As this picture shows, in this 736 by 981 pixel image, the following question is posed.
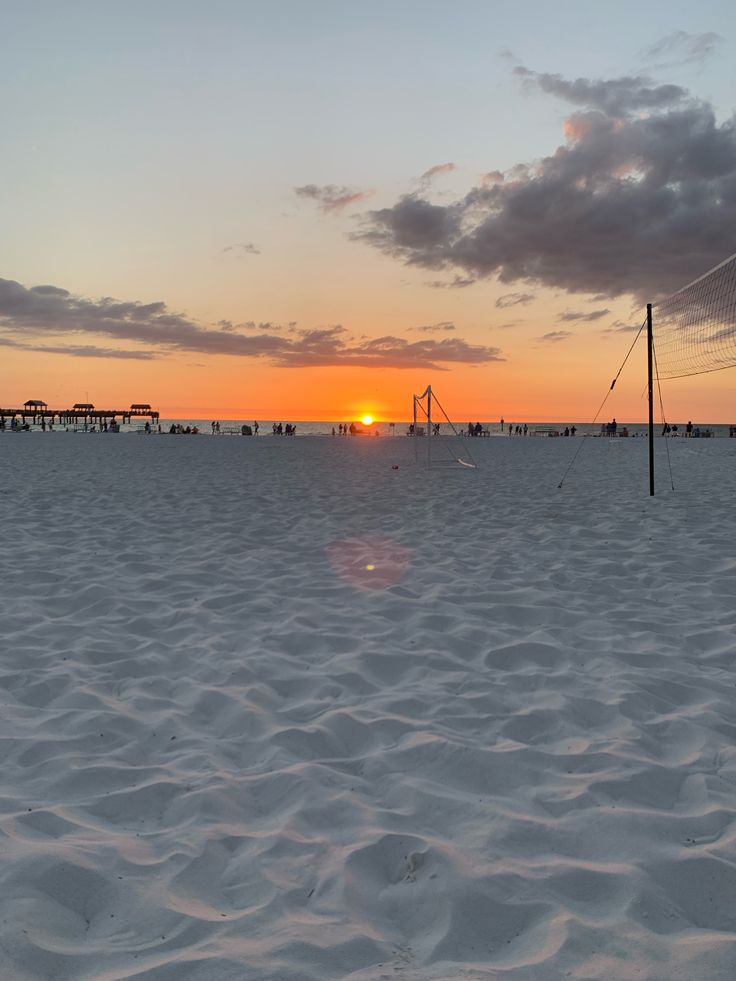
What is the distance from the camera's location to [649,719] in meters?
3.54

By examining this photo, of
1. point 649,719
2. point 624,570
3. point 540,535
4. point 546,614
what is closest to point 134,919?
point 649,719

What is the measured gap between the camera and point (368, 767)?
308 centimetres

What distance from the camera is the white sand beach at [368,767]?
2.04 metres

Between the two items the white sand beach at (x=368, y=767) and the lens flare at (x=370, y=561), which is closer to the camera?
the white sand beach at (x=368, y=767)

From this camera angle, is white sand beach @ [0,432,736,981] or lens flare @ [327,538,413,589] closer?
white sand beach @ [0,432,736,981]

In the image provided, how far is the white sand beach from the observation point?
80.1 inches

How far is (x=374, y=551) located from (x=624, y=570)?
2546 millimetres

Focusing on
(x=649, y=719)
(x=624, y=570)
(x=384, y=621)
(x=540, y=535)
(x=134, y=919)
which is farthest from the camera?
(x=540, y=535)

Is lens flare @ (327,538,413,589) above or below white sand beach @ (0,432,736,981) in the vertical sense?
above

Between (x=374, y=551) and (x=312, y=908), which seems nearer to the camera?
(x=312, y=908)

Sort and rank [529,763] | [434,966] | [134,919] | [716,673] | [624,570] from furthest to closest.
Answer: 1. [624,570]
2. [716,673]
3. [529,763]
4. [134,919]
5. [434,966]

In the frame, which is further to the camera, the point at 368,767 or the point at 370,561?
the point at 370,561

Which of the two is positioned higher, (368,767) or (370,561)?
(370,561)

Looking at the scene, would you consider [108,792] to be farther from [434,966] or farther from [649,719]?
[649,719]
